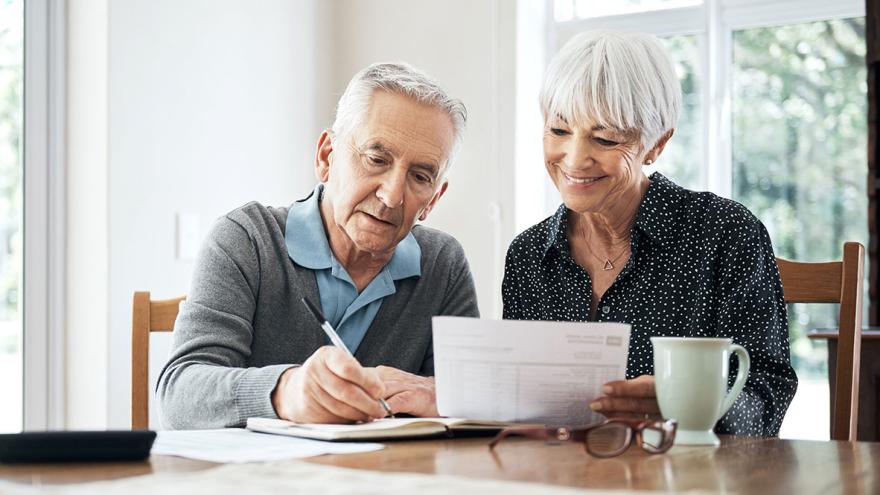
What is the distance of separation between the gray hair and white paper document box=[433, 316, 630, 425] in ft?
1.71

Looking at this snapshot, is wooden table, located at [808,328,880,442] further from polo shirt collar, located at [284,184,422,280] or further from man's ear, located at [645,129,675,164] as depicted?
polo shirt collar, located at [284,184,422,280]

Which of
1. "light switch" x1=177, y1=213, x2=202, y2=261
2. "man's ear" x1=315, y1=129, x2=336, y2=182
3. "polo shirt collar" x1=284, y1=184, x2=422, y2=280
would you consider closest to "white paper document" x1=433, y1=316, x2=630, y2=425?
"polo shirt collar" x1=284, y1=184, x2=422, y2=280

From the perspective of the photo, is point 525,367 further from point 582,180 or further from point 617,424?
point 582,180

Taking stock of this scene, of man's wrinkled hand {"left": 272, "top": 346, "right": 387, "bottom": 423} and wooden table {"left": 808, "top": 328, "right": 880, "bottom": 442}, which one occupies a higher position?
man's wrinkled hand {"left": 272, "top": 346, "right": 387, "bottom": 423}

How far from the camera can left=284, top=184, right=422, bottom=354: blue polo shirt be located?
5.23ft

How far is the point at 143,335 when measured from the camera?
1.87 m

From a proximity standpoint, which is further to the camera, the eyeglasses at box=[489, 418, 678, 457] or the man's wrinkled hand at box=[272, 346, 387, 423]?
the man's wrinkled hand at box=[272, 346, 387, 423]

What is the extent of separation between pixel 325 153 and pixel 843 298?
851mm

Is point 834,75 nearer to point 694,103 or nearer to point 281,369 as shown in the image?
point 694,103

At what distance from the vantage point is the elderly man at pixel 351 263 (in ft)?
4.79

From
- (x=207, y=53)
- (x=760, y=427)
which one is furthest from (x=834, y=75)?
(x=760, y=427)

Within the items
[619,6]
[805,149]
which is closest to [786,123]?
[805,149]

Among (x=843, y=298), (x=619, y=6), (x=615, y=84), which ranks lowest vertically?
(x=843, y=298)

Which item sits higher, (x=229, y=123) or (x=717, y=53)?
(x=717, y=53)
